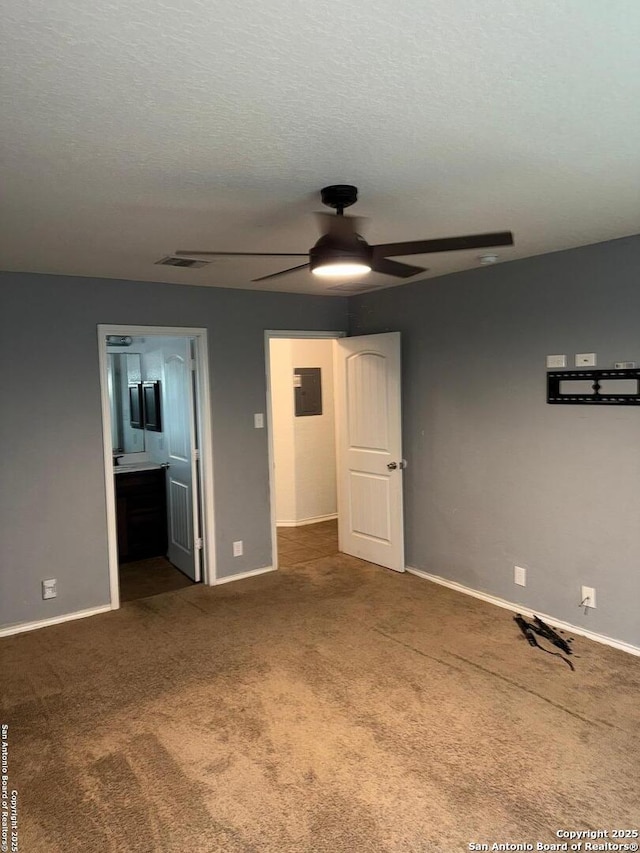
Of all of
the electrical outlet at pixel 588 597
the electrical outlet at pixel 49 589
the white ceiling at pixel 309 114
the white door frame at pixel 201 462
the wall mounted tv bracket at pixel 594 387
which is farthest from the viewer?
the white door frame at pixel 201 462

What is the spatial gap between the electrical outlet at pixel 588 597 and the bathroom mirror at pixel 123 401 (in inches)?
164

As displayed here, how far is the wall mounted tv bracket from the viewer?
3.32m

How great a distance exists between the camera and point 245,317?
15.7 ft

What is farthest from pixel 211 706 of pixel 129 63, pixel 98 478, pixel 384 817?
pixel 129 63

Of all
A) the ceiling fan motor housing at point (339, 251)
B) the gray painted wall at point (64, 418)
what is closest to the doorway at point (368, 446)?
the gray painted wall at point (64, 418)

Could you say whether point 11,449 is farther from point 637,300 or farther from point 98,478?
point 637,300

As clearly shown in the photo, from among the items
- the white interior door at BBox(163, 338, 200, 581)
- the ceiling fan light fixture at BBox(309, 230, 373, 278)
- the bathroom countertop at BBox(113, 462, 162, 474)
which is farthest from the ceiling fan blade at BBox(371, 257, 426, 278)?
the bathroom countertop at BBox(113, 462, 162, 474)

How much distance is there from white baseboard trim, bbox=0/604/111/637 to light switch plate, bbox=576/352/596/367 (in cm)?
369

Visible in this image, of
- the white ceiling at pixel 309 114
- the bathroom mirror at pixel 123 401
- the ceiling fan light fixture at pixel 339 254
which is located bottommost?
the bathroom mirror at pixel 123 401

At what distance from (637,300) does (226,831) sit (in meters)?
3.30

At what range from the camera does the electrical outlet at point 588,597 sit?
3566 mm

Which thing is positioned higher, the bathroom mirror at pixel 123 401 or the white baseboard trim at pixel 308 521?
the bathroom mirror at pixel 123 401

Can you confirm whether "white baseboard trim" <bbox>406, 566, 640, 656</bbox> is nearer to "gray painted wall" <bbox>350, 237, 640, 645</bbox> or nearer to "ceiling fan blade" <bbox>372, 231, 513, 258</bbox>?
"gray painted wall" <bbox>350, 237, 640, 645</bbox>

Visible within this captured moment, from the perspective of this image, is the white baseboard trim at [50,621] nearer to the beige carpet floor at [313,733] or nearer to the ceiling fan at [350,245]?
the beige carpet floor at [313,733]
